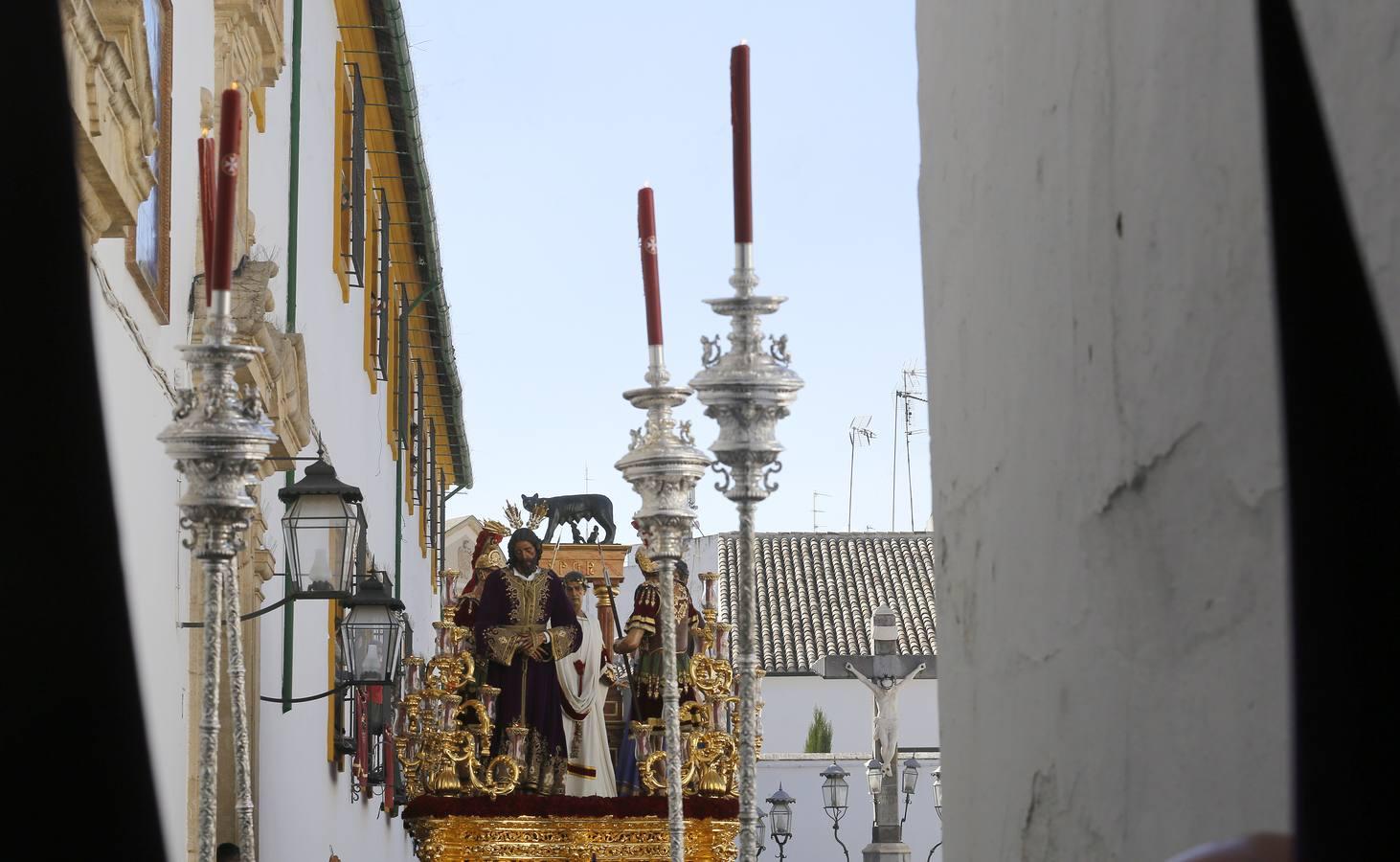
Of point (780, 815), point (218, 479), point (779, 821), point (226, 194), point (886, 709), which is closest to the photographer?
point (218, 479)

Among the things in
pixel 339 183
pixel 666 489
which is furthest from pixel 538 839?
pixel 339 183

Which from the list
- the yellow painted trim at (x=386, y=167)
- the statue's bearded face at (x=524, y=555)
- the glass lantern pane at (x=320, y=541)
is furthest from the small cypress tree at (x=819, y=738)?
the glass lantern pane at (x=320, y=541)

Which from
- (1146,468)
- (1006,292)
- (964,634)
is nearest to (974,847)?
(964,634)

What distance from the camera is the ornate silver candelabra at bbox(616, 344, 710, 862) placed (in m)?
4.14

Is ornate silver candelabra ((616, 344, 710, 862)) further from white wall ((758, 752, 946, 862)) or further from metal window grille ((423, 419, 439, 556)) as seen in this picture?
white wall ((758, 752, 946, 862))

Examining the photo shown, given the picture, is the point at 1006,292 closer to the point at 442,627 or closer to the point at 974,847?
the point at 974,847

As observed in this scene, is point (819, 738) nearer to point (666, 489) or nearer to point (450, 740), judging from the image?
point (450, 740)

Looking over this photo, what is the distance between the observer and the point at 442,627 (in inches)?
378

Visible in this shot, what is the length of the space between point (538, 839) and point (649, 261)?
17.6 feet

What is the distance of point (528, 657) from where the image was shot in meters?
9.98

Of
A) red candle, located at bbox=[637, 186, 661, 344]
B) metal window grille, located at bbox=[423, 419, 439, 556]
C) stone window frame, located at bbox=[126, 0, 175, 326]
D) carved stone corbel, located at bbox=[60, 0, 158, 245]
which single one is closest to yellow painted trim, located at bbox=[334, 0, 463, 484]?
metal window grille, located at bbox=[423, 419, 439, 556]

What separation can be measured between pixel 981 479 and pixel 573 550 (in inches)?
492

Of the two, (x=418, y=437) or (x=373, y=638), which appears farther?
(x=418, y=437)

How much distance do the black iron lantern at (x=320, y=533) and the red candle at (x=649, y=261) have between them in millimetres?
3655
